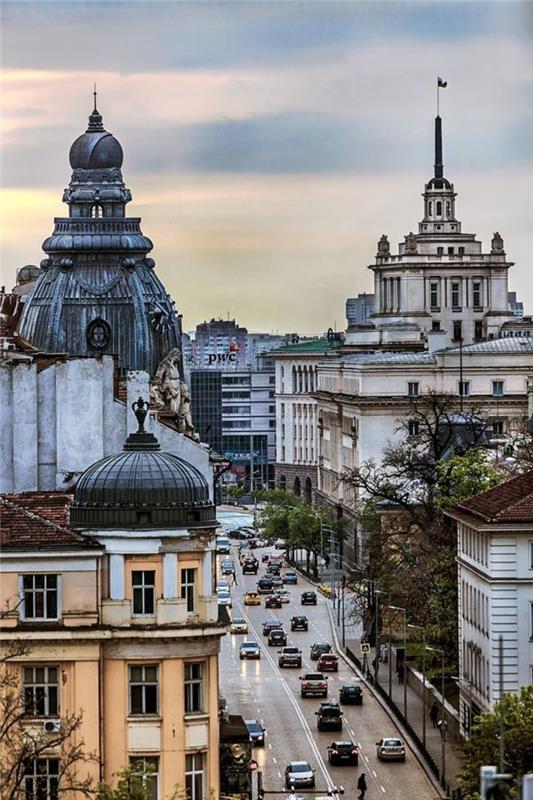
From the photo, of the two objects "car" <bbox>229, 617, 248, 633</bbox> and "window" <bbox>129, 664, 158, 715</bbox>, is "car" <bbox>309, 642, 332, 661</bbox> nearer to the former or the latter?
"car" <bbox>229, 617, 248, 633</bbox>

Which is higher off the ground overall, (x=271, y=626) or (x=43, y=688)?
(x=43, y=688)

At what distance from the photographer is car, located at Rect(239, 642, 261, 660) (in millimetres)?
147375

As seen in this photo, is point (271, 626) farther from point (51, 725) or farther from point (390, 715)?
point (51, 725)

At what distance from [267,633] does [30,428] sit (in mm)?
73576

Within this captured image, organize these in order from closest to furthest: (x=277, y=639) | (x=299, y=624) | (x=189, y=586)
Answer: (x=189, y=586) → (x=277, y=639) → (x=299, y=624)

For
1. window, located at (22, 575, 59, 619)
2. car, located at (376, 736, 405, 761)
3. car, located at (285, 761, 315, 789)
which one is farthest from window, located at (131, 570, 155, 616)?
car, located at (376, 736, 405, 761)

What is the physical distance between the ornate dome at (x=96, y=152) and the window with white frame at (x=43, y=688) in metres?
69.7

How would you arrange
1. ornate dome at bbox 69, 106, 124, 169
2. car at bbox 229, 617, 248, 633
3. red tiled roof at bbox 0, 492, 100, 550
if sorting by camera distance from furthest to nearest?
car at bbox 229, 617, 248, 633 < ornate dome at bbox 69, 106, 124, 169 < red tiled roof at bbox 0, 492, 100, 550

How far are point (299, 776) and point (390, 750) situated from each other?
24.2ft

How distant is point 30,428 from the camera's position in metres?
87.9

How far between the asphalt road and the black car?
1.09ft

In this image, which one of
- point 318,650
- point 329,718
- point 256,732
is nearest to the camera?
point 256,732

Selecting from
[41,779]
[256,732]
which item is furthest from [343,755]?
[41,779]

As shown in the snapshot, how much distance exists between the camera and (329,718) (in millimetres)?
117938
